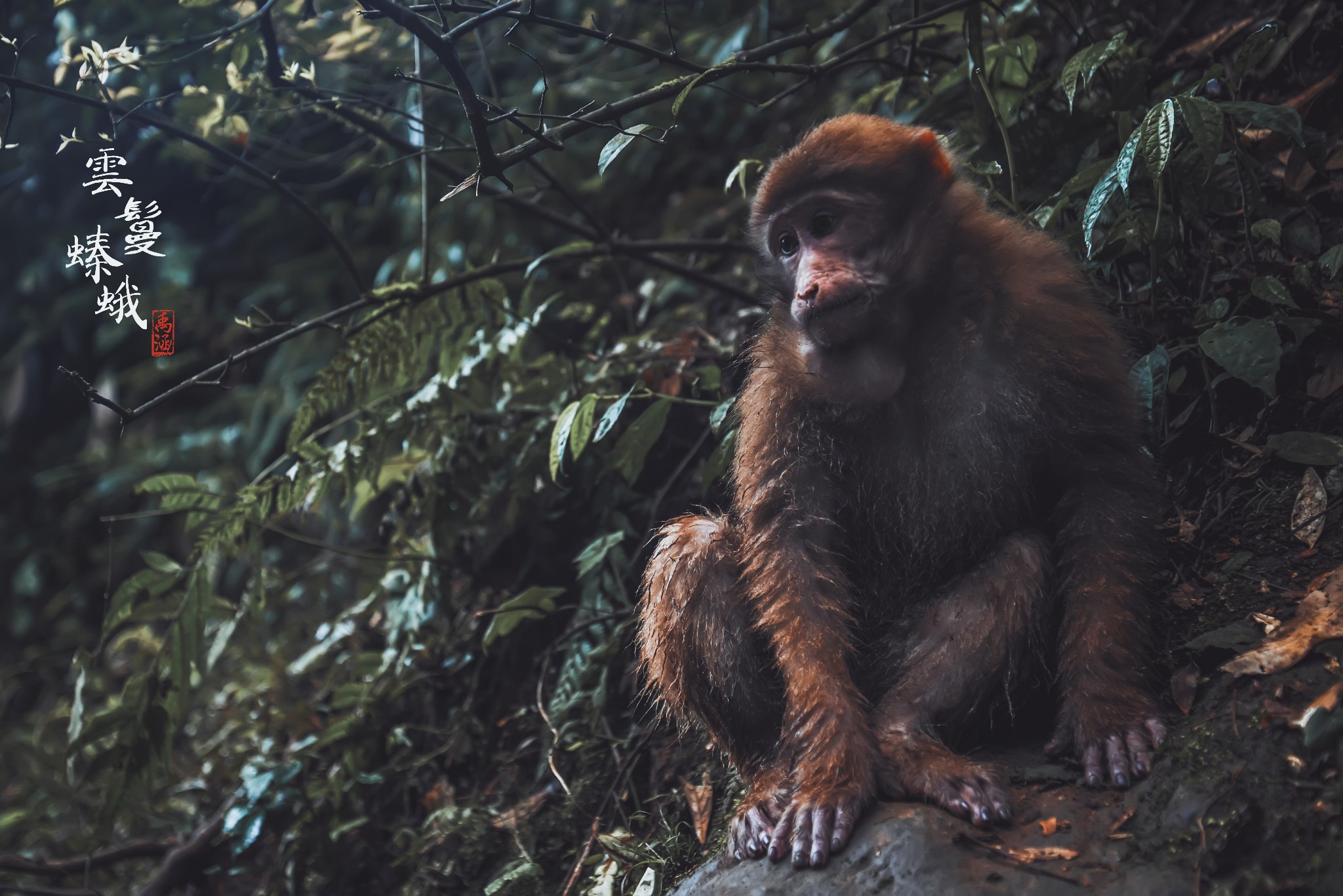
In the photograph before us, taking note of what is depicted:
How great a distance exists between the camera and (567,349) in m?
5.41

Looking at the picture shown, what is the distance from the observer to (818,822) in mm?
2645

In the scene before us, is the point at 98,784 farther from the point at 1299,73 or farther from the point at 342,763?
the point at 1299,73

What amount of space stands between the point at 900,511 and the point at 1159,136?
4.72 ft

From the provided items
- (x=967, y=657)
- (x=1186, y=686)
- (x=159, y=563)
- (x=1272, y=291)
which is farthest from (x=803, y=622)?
(x=159, y=563)

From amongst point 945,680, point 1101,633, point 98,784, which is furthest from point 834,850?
point 98,784

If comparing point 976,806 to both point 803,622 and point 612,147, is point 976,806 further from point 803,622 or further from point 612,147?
point 612,147

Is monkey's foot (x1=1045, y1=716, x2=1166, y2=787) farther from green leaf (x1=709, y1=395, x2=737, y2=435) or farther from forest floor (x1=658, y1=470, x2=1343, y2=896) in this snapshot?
green leaf (x1=709, y1=395, x2=737, y2=435)

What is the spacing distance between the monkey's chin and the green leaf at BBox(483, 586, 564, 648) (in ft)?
5.28

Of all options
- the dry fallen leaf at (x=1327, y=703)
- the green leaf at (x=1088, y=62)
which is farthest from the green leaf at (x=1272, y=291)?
the dry fallen leaf at (x=1327, y=703)

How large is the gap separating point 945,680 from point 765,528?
2.30 feet

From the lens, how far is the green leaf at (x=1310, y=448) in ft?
10.0

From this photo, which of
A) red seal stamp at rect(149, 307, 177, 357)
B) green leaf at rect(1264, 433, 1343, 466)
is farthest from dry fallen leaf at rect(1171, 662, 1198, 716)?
red seal stamp at rect(149, 307, 177, 357)

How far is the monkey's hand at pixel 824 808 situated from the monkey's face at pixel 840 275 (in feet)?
4.10

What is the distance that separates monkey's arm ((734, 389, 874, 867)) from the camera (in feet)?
8.86
